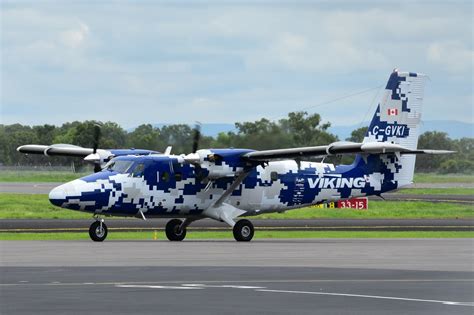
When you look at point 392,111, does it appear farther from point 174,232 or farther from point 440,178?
point 440,178

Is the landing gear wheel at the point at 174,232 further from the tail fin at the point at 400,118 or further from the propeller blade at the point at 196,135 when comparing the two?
the tail fin at the point at 400,118

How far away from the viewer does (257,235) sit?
157 ft

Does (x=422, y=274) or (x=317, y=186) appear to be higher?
(x=317, y=186)

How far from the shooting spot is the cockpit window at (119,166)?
41.5m

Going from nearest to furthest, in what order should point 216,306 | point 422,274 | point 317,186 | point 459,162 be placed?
point 216,306
point 422,274
point 317,186
point 459,162

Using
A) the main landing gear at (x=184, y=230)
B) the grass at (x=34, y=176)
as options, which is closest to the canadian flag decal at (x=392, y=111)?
Result: the main landing gear at (x=184, y=230)

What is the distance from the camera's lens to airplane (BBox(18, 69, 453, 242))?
40.8m

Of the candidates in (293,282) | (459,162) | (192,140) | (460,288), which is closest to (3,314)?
(293,282)

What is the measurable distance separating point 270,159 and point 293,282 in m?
17.8

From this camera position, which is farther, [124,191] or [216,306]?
[124,191]

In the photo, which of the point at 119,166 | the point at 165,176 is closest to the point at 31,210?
the point at 165,176

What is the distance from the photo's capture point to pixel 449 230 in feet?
169

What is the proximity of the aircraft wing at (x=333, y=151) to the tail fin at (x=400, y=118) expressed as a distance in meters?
3.83

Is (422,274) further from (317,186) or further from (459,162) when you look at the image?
(459,162)
